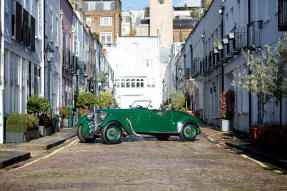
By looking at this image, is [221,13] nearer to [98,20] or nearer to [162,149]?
[162,149]

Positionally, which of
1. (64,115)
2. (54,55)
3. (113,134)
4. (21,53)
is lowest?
(113,134)

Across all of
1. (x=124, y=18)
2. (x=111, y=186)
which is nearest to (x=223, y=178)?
(x=111, y=186)

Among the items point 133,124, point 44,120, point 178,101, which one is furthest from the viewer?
point 178,101

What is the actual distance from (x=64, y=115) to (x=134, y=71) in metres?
53.1

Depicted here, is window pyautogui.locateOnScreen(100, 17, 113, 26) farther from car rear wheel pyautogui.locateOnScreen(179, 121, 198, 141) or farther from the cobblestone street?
the cobblestone street

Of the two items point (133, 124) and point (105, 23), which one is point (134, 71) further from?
point (133, 124)

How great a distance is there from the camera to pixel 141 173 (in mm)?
9578

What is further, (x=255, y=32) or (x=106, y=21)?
(x=106, y=21)

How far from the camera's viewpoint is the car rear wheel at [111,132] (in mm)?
17069

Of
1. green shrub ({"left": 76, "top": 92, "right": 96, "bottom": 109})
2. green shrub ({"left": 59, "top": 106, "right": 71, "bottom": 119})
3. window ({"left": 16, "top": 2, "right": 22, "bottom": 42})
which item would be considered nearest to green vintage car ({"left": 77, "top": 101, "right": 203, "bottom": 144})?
window ({"left": 16, "top": 2, "right": 22, "bottom": 42})

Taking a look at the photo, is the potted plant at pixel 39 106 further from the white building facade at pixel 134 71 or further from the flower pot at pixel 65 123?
the white building facade at pixel 134 71

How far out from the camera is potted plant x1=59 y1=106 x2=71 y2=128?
91.8ft

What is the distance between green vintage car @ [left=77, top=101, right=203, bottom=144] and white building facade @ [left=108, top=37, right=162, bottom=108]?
203 ft

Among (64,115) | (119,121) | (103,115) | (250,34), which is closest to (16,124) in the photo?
(103,115)
